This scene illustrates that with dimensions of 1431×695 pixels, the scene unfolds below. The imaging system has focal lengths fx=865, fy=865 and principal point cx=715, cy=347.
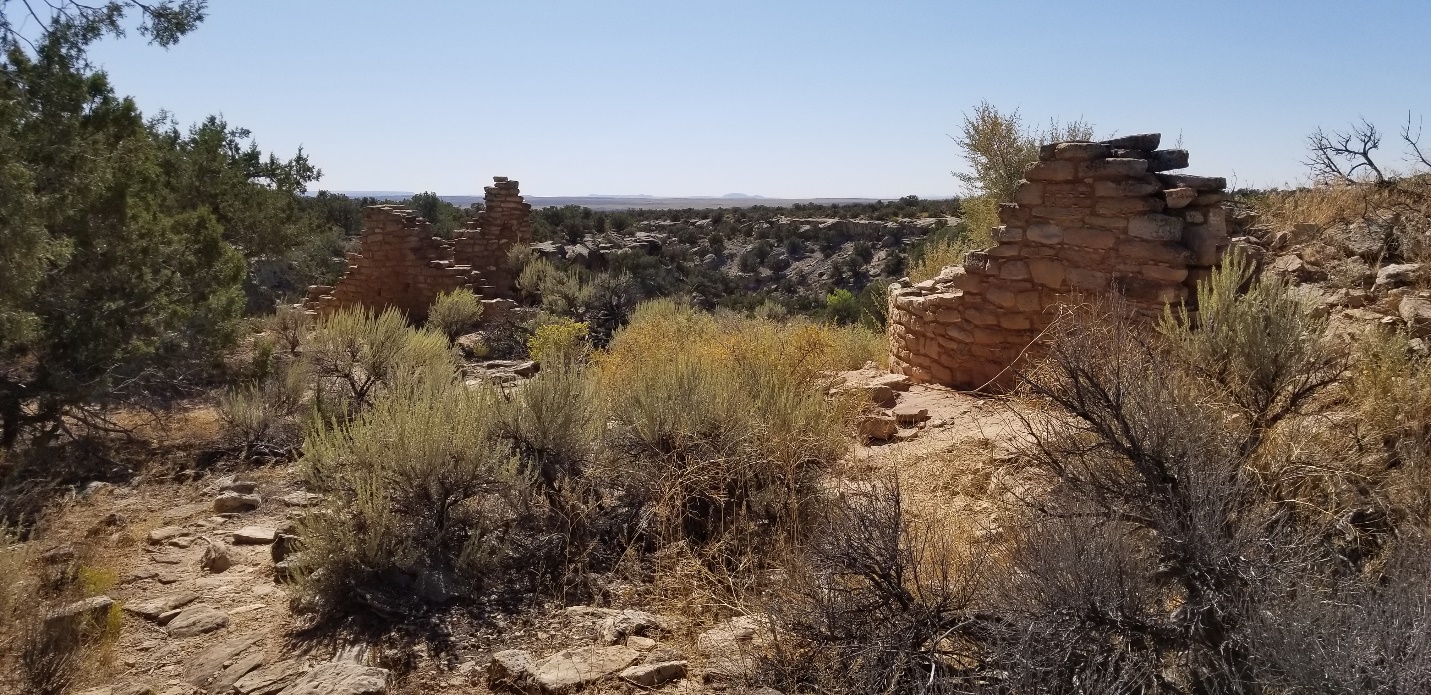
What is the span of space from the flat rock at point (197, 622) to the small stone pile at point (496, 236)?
Answer: 39.0 feet

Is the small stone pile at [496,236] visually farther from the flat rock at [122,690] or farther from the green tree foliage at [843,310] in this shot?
the flat rock at [122,690]

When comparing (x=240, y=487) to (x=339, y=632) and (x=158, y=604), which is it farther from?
(x=339, y=632)

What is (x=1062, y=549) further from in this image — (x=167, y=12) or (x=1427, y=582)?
(x=167, y=12)

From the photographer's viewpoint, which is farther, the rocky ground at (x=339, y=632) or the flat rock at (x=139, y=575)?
the flat rock at (x=139, y=575)

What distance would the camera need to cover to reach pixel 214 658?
3516 mm

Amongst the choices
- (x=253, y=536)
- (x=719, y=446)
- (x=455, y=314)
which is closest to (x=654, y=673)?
(x=719, y=446)

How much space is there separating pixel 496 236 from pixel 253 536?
11.9m

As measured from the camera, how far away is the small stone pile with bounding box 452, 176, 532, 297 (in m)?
15.9

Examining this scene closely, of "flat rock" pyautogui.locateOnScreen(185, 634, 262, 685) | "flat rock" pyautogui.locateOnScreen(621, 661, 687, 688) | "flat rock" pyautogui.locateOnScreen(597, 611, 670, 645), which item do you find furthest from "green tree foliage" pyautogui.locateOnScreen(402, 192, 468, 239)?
"flat rock" pyautogui.locateOnScreen(621, 661, 687, 688)

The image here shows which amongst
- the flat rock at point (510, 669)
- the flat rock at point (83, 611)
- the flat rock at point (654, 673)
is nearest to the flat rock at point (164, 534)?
the flat rock at point (83, 611)

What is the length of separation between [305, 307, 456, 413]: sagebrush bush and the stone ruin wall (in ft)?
13.9

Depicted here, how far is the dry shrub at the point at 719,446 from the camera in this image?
4.38m

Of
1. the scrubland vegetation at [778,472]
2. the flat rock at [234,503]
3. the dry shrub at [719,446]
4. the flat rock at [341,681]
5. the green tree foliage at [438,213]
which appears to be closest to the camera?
the scrubland vegetation at [778,472]

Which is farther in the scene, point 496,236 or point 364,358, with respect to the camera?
point 496,236
